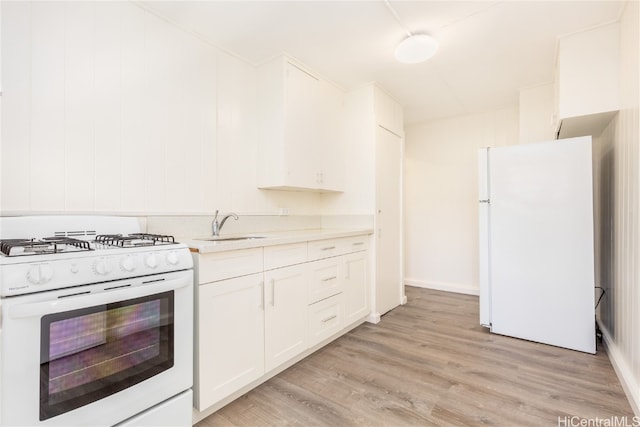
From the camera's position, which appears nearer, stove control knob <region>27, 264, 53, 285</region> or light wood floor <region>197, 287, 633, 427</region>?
stove control knob <region>27, 264, 53, 285</region>

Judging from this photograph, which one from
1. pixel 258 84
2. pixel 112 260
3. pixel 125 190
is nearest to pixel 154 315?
pixel 112 260

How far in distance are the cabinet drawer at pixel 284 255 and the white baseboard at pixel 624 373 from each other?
2050 mm

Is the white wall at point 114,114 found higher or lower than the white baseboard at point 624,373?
higher

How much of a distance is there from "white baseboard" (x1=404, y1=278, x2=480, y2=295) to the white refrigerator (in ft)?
4.36

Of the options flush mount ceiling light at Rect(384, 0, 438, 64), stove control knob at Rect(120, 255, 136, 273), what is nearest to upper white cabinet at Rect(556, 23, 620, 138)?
flush mount ceiling light at Rect(384, 0, 438, 64)

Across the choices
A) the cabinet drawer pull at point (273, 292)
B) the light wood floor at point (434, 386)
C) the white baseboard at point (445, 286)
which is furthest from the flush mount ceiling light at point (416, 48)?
the white baseboard at point (445, 286)

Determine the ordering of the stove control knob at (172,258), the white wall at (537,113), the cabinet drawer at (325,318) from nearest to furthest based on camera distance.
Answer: the stove control knob at (172,258)
the cabinet drawer at (325,318)
the white wall at (537,113)

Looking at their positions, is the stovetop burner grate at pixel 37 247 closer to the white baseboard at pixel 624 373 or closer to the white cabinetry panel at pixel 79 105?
the white cabinetry panel at pixel 79 105

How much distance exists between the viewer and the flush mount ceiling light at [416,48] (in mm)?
2193

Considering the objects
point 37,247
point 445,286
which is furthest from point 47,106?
point 445,286

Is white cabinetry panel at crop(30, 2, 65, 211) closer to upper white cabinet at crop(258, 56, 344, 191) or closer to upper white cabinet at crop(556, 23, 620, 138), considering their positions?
upper white cabinet at crop(258, 56, 344, 191)

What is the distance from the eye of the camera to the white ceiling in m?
1.97

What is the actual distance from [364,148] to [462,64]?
1164mm

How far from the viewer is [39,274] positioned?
1.02 meters
